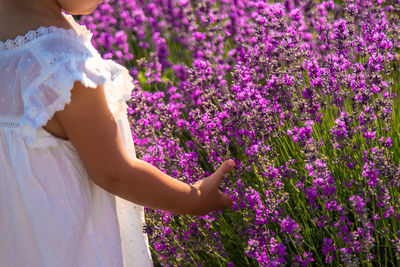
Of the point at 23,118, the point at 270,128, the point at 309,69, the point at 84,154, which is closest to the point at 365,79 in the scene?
the point at 309,69

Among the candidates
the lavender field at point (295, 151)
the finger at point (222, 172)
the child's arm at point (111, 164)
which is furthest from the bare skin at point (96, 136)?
the lavender field at point (295, 151)

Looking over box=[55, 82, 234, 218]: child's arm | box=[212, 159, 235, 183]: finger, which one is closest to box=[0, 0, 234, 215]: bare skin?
box=[55, 82, 234, 218]: child's arm

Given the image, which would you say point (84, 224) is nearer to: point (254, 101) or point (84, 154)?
point (84, 154)

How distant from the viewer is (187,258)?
2.04 meters

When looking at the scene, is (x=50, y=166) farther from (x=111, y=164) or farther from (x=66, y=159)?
(x=111, y=164)

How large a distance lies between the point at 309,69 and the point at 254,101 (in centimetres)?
25

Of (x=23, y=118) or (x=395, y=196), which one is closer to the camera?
(x=23, y=118)

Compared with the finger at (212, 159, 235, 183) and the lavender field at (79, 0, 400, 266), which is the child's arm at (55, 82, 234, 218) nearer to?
the finger at (212, 159, 235, 183)

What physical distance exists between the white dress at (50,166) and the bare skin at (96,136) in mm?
40

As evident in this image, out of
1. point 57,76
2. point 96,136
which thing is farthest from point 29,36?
point 96,136

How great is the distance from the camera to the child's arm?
1.58m

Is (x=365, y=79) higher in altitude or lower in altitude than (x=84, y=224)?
higher

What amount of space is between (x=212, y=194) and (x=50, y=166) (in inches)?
21.4

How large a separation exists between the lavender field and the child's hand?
0.31ft
